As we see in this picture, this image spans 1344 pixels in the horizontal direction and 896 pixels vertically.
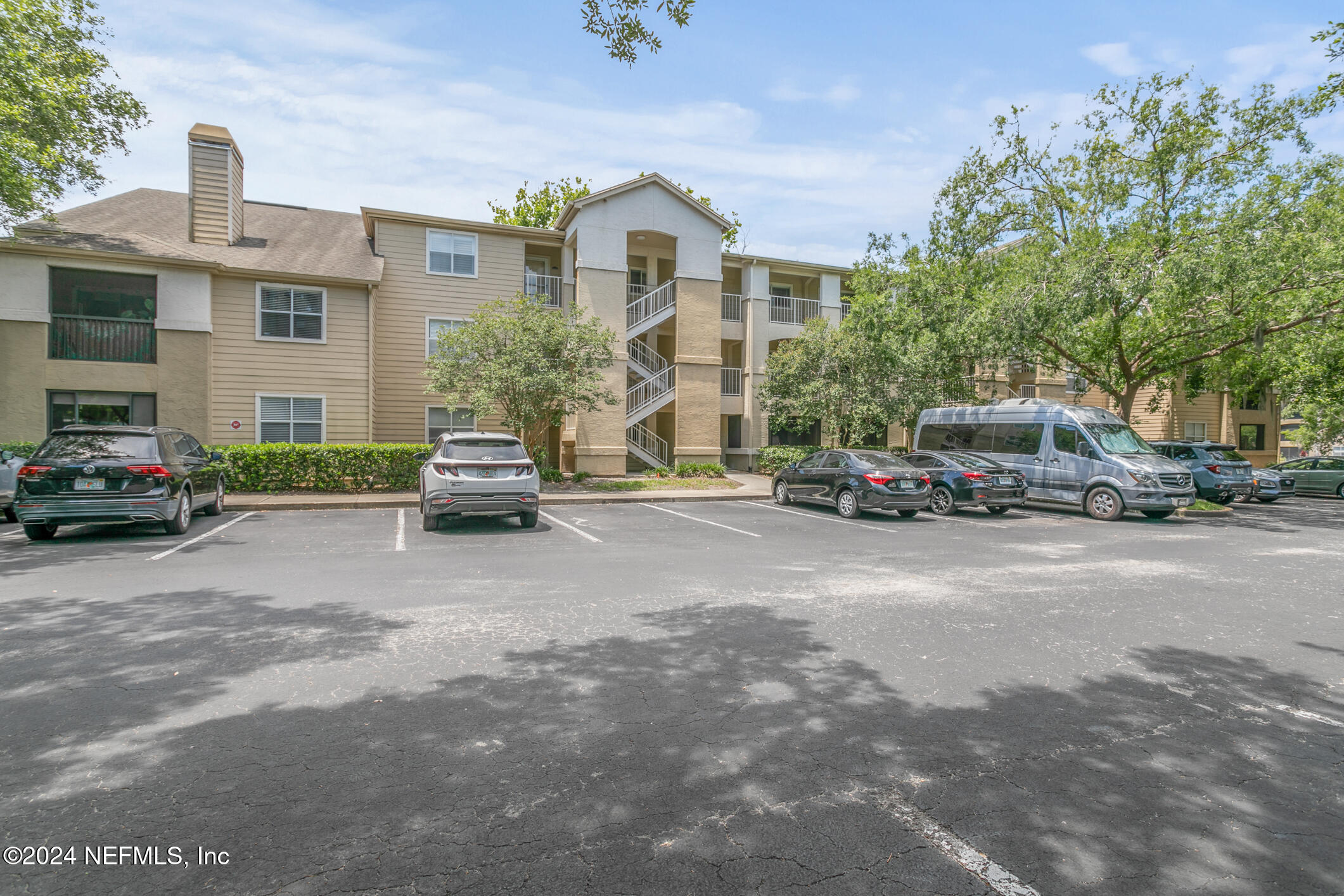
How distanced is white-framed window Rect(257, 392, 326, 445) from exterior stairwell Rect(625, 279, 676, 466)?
9.19 m

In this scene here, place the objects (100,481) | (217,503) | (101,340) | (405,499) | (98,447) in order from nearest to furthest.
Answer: (100,481)
(98,447)
(217,503)
(405,499)
(101,340)

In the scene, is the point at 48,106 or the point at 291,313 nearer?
the point at 48,106

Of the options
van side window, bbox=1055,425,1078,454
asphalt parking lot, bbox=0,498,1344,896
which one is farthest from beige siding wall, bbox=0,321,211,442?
van side window, bbox=1055,425,1078,454

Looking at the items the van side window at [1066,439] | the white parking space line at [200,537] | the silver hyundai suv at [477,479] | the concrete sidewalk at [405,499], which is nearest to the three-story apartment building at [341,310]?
the concrete sidewalk at [405,499]

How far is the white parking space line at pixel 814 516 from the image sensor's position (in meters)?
13.3

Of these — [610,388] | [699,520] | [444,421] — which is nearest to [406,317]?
[444,421]

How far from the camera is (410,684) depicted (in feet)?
14.9

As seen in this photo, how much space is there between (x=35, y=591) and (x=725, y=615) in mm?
6910

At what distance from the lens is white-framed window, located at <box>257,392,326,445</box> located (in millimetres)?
19672

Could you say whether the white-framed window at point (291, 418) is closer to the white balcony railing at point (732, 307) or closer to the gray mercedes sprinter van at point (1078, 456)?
the white balcony railing at point (732, 307)

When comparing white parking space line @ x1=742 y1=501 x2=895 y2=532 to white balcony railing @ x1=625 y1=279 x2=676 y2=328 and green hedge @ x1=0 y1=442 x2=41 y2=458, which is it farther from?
green hedge @ x1=0 y1=442 x2=41 y2=458

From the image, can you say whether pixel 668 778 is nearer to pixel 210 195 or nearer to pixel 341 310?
pixel 341 310

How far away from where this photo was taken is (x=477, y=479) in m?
11.6

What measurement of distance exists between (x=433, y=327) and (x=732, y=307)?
1136 centimetres
